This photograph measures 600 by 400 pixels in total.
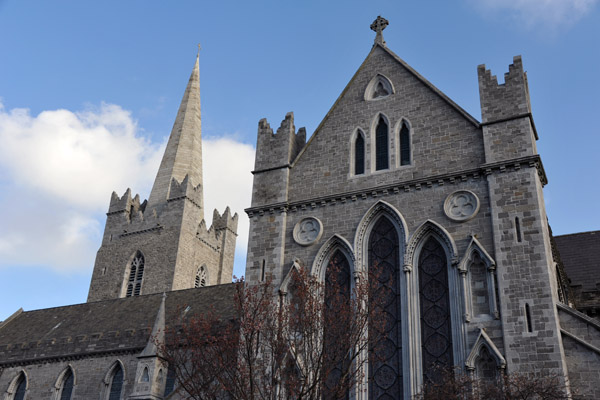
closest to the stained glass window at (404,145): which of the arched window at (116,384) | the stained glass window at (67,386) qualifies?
the arched window at (116,384)

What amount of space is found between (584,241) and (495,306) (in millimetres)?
16061

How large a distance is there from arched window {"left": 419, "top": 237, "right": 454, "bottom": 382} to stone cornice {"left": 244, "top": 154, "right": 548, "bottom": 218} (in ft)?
6.19

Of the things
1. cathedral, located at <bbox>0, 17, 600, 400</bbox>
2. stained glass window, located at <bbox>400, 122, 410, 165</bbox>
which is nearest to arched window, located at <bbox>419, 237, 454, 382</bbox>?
cathedral, located at <bbox>0, 17, 600, 400</bbox>

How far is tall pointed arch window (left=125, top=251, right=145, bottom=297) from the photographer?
46969 millimetres

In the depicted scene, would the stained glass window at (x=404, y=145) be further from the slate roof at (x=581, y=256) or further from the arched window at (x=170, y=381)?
the arched window at (x=170, y=381)

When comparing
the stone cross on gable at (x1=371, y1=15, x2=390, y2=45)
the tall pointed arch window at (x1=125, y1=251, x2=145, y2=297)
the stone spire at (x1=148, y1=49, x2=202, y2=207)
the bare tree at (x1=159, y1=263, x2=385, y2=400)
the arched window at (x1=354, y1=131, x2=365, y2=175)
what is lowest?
the bare tree at (x1=159, y1=263, x2=385, y2=400)

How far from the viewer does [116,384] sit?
2938cm

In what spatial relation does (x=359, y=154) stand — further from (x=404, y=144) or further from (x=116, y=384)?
(x=116, y=384)

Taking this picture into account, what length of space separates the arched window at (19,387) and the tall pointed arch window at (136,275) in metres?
14.6

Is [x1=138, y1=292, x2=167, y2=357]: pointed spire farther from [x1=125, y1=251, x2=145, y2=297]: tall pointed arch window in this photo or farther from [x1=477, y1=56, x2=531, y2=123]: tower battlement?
[x1=125, y1=251, x2=145, y2=297]: tall pointed arch window

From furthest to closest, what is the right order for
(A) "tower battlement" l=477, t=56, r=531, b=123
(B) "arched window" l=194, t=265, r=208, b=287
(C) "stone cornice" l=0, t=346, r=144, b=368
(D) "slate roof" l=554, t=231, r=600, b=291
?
(B) "arched window" l=194, t=265, r=208, b=287
(D) "slate roof" l=554, t=231, r=600, b=291
(C) "stone cornice" l=0, t=346, r=144, b=368
(A) "tower battlement" l=477, t=56, r=531, b=123

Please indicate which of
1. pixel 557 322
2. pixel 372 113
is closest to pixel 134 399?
pixel 372 113

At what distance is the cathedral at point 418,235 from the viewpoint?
1789 centimetres

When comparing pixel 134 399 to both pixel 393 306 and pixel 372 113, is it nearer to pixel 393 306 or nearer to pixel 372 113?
pixel 393 306
